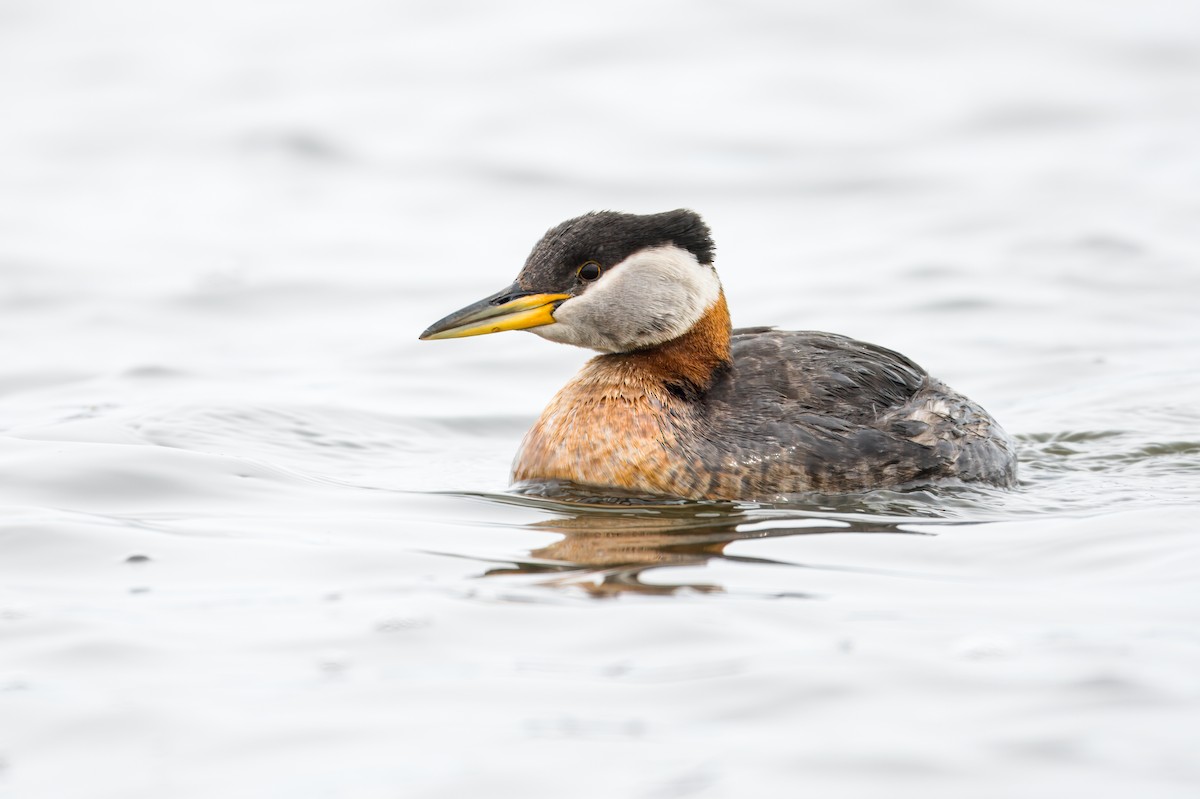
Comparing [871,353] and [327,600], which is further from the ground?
[871,353]

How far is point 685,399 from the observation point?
9305 millimetres

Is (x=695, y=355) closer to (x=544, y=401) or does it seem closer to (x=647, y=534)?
(x=647, y=534)

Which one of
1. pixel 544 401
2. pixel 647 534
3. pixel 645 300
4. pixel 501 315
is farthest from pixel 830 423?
pixel 544 401

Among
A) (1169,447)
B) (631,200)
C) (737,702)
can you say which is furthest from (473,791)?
(631,200)

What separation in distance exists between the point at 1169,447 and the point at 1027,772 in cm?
570

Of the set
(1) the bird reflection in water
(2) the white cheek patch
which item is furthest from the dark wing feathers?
(2) the white cheek patch

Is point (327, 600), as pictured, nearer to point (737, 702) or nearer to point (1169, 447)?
point (737, 702)

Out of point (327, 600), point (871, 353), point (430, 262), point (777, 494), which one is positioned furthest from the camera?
point (430, 262)

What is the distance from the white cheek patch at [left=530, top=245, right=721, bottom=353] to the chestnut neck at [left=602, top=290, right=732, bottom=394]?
0.21ft

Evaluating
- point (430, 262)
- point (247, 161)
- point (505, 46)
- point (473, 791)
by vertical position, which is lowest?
point (473, 791)

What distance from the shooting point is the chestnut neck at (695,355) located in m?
9.34

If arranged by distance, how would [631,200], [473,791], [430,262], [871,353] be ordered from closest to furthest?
1. [473,791]
2. [871,353]
3. [430,262]
4. [631,200]

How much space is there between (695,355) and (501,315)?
1.12 metres

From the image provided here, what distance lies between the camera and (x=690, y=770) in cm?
526
